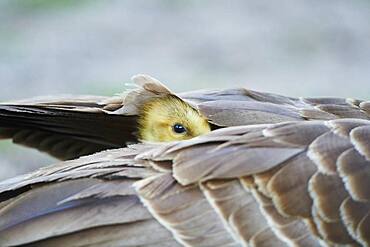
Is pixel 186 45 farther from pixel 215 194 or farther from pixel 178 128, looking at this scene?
pixel 215 194

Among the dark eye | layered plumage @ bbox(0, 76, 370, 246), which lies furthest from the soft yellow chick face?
layered plumage @ bbox(0, 76, 370, 246)

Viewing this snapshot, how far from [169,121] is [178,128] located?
39 mm

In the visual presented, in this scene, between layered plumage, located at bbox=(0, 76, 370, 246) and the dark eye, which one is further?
the dark eye

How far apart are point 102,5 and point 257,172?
4.85 meters

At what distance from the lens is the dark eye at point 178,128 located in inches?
120

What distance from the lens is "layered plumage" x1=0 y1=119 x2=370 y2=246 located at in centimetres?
243

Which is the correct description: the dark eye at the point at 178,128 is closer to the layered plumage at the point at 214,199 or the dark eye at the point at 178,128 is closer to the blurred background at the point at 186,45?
the layered plumage at the point at 214,199

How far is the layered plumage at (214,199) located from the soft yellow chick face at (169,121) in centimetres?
41

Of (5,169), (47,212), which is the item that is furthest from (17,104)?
(5,169)

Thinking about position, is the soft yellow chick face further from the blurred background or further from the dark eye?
the blurred background

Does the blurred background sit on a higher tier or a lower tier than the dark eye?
lower

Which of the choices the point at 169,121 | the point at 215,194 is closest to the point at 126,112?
the point at 169,121

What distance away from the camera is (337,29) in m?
7.10

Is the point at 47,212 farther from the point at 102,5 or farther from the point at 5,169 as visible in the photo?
the point at 102,5
